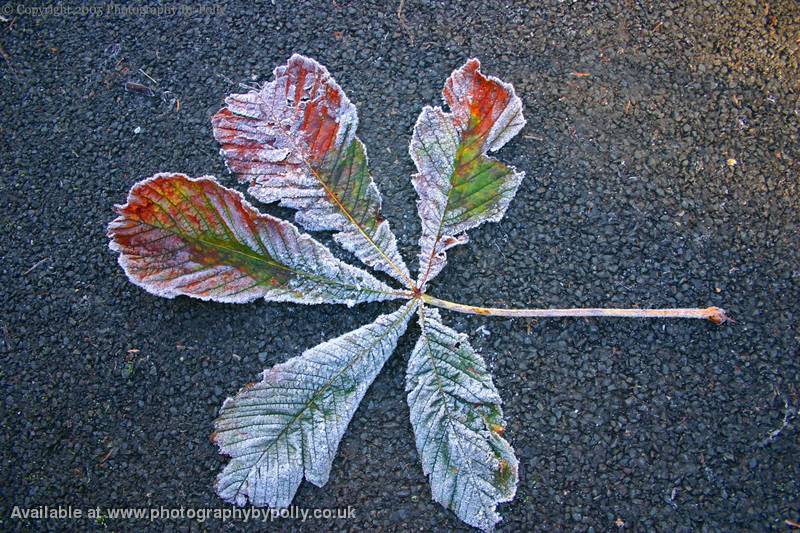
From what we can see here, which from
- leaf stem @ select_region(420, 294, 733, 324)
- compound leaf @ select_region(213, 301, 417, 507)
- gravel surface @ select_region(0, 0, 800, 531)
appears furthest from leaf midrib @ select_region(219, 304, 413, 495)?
leaf stem @ select_region(420, 294, 733, 324)

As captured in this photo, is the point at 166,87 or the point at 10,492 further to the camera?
the point at 166,87

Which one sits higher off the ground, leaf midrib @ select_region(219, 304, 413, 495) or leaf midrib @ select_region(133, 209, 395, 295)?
leaf midrib @ select_region(133, 209, 395, 295)

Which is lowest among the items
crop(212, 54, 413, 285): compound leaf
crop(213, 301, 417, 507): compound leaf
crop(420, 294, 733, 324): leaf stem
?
crop(213, 301, 417, 507): compound leaf

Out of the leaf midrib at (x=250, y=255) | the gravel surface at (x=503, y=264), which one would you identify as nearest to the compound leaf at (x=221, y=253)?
the leaf midrib at (x=250, y=255)

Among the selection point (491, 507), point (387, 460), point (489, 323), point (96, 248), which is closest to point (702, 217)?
point (489, 323)

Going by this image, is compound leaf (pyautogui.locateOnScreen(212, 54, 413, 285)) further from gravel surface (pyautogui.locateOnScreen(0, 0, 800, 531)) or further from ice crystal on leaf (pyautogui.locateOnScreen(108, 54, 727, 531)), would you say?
gravel surface (pyautogui.locateOnScreen(0, 0, 800, 531))

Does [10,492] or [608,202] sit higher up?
[608,202]

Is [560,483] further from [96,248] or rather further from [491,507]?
[96,248]

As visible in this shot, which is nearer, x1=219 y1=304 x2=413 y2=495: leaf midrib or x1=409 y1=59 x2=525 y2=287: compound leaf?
x1=219 y1=304 x2=413 y2=495: leaf midrib
